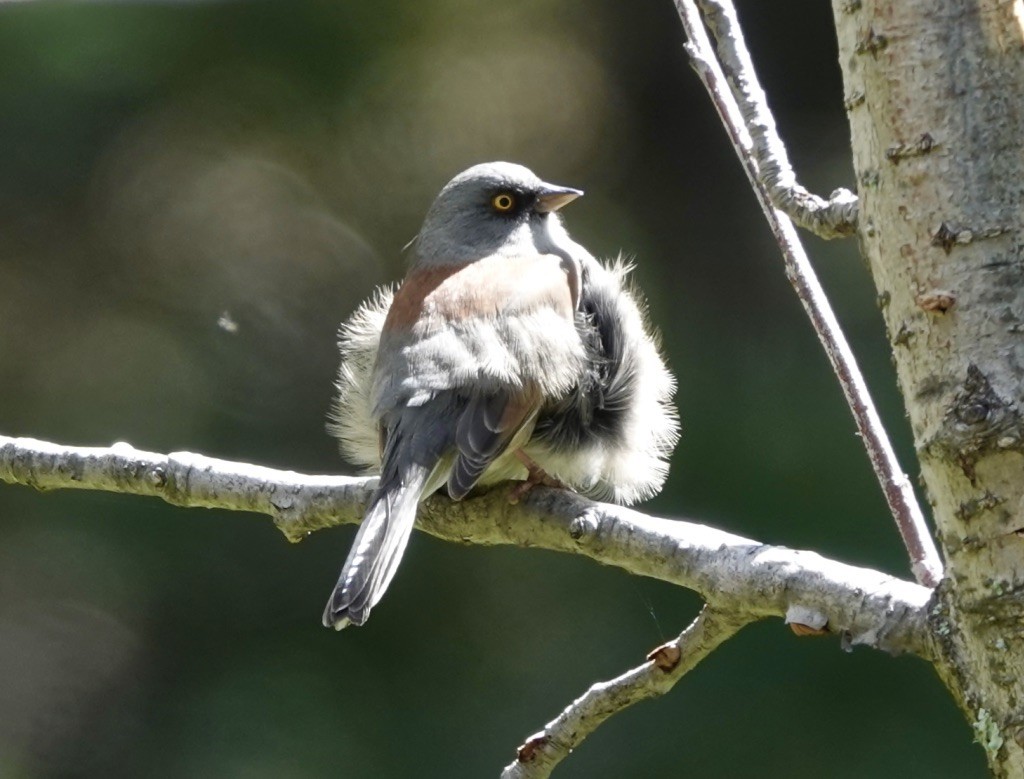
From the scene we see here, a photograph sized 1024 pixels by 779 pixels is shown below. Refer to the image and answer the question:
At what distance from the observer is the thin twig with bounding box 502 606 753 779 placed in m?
1.81

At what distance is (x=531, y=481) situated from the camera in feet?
8.53

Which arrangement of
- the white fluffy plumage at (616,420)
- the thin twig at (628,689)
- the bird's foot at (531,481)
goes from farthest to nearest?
the white fluffy plumage at (616,420) < the bird's foot at (531,481) < the thin twig at (628,689)

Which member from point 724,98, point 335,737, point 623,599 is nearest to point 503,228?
point 724,98

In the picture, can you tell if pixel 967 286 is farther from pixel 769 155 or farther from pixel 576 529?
pixel 576 529

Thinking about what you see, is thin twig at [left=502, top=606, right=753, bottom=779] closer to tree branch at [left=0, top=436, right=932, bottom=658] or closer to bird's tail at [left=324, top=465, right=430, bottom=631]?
tree branch at [left=0, top=436, right=932, bottom=658]

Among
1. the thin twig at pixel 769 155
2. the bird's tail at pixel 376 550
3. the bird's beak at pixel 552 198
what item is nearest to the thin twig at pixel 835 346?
the thin twig at pixel 769 155

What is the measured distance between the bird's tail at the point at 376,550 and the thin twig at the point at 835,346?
0.89 metres

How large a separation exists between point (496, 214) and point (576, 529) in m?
1.44

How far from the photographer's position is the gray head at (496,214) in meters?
3.40

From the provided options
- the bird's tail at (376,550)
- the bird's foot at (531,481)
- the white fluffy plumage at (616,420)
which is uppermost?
the white fluffy plumage at (616,420)

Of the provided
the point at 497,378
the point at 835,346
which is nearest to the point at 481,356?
the point at 497,378

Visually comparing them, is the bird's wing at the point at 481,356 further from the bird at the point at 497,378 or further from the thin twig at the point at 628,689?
the thin twig at the point at 628,689

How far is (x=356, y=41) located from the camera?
5992 mm

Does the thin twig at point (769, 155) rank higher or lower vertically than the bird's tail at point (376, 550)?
higher
